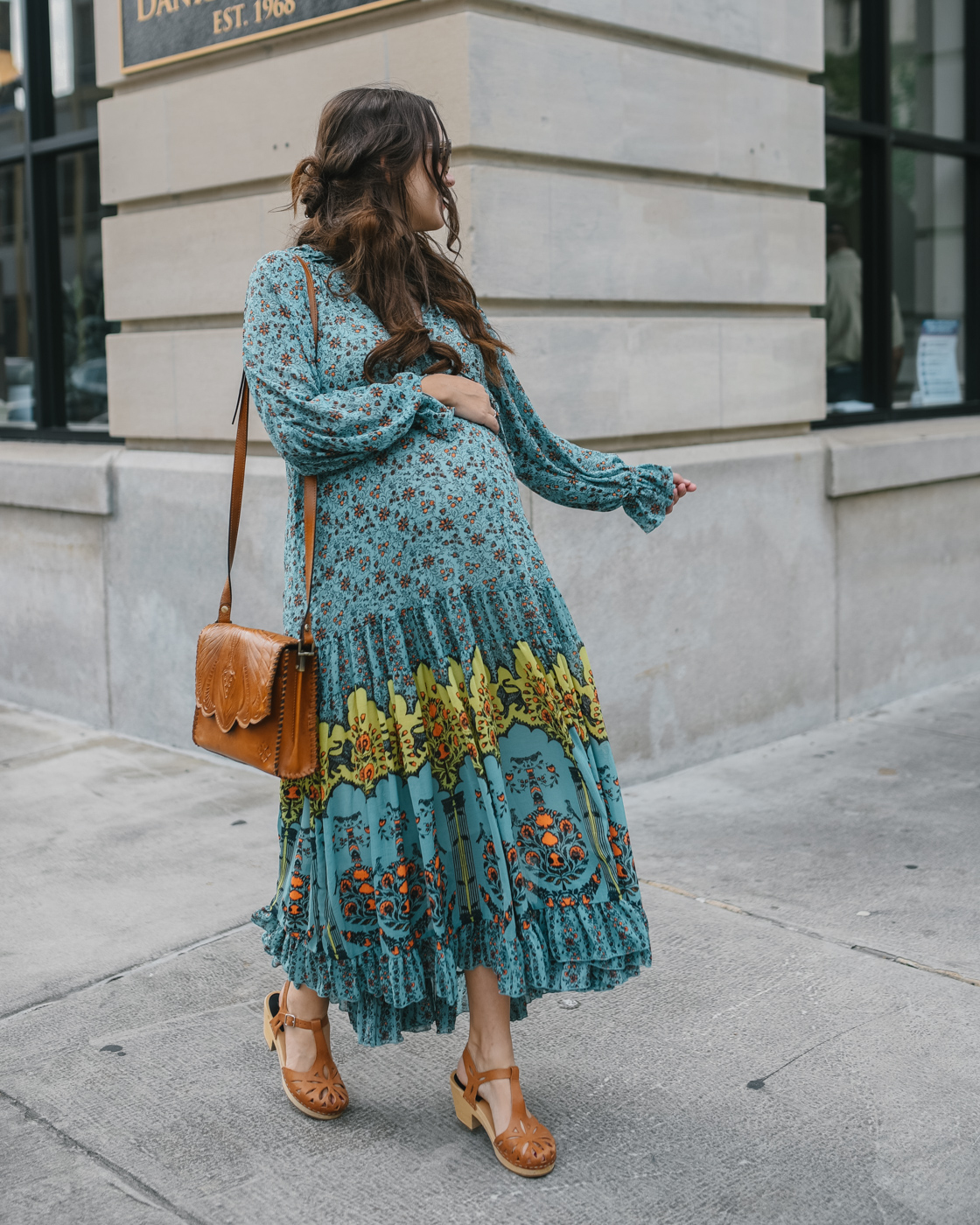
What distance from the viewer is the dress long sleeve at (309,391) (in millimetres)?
2520

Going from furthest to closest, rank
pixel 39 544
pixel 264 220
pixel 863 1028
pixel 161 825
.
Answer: pixel 39 544
pixel 264 220
pixel 161 825
pixel 863 1028

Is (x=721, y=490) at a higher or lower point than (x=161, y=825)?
higher

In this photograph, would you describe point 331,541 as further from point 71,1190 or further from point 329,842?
point 71,1190

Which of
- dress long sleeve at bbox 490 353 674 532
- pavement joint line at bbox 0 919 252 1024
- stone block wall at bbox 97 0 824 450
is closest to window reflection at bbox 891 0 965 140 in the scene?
stone block wall at bbox 97 0 824 450

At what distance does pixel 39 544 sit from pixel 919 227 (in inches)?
186

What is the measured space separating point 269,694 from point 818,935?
1901mm

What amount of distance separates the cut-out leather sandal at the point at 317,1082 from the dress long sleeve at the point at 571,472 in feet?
3.99

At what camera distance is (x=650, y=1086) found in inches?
116

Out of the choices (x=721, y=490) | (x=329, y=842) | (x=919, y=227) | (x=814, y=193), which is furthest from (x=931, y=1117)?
(x=919, y=227)

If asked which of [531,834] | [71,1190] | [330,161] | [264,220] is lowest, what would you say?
[71,1190]

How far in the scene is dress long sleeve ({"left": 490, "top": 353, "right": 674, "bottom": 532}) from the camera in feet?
9.77

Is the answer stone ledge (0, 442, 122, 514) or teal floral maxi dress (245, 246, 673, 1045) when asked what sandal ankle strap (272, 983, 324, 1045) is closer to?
teal floral maxi dress (245, 246, 673, 1045)

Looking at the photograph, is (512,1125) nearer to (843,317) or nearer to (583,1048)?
(583,1048)

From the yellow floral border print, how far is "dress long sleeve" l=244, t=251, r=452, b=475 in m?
0.45
